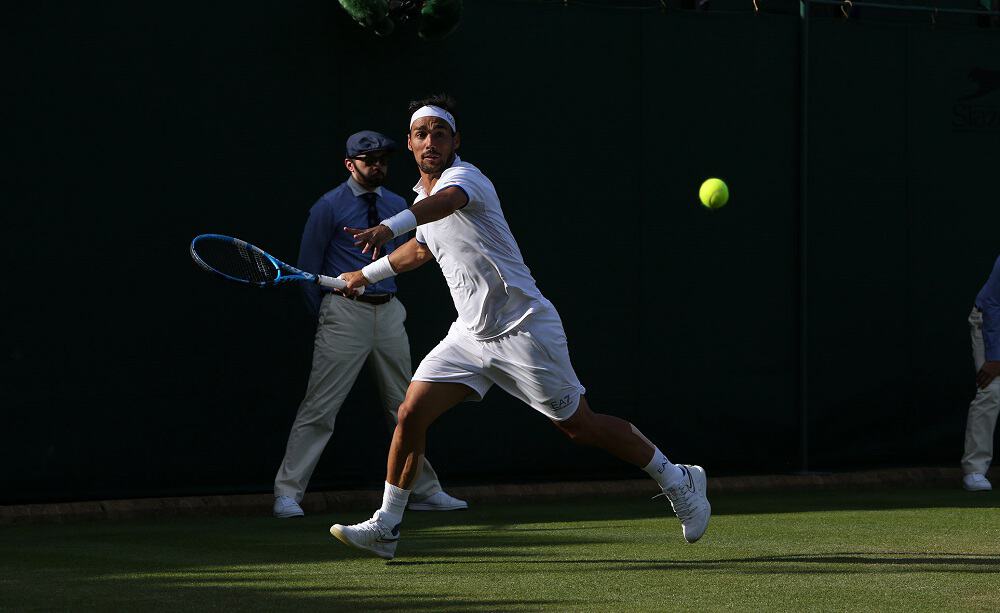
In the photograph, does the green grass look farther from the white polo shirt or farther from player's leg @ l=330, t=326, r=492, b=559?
the white polo shirt

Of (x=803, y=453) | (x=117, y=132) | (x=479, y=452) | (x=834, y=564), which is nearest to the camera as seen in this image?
(x=834, y=564)

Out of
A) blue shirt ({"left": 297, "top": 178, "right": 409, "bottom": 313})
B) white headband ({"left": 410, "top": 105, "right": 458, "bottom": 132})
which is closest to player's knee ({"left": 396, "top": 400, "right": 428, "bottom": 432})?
white headband ({"left": 410, "top": 105, "right": 458, "bottom": 132})

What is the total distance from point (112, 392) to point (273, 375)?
93 centimetres

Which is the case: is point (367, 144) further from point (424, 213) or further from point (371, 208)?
point (424, 213)

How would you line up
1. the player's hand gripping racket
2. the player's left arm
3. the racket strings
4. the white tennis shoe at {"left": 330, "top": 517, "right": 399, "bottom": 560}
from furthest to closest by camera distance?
1. the racket strings
2. the player's hand gripping racket
3. the white tennis shoe at {"left": 330, "top": 517, "right": 399, "bottom": 560}
4. the player's left arm

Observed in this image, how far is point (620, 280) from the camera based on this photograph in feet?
33.9

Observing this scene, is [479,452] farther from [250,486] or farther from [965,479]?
[965,479]

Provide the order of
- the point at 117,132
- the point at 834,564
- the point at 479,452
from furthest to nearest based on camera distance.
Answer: the point at 479,452 → the point at 117,132 → the point at 834,564

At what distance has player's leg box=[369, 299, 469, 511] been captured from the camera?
29.6 feet

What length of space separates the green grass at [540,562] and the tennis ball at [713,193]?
1913mm

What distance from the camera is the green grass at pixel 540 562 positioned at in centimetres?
561

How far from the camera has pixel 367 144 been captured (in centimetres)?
891

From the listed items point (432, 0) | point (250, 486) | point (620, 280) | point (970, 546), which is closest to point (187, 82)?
point (432, 0)

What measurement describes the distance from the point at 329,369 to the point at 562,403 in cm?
247
